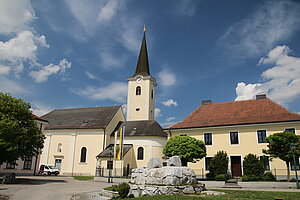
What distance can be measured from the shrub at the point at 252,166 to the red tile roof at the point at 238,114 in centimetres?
393

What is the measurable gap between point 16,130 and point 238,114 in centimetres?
2276

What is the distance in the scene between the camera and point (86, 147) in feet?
116

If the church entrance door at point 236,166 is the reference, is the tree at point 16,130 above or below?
above

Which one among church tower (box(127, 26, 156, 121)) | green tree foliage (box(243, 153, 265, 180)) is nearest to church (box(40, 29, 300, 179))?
church tower (box(127, 26, 156, 121))

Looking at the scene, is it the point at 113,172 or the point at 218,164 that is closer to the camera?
the point at 218,164

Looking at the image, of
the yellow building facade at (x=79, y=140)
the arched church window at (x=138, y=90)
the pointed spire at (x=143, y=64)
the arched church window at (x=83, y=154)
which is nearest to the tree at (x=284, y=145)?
the yellow building facade at (x=79, y=140)

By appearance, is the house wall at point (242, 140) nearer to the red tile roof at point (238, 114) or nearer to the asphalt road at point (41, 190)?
the red tile roof at point (238, 114)

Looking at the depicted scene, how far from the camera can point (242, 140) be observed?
25.9m

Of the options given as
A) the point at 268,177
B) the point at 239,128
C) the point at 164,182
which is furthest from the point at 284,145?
the point at 164,182

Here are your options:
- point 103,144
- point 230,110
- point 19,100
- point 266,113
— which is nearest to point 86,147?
point 103,144

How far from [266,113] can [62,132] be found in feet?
95.9

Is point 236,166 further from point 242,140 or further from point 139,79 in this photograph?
point 139,79

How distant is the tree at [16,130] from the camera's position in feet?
55.8

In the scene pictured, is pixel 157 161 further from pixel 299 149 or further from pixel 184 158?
pixel 299 149
